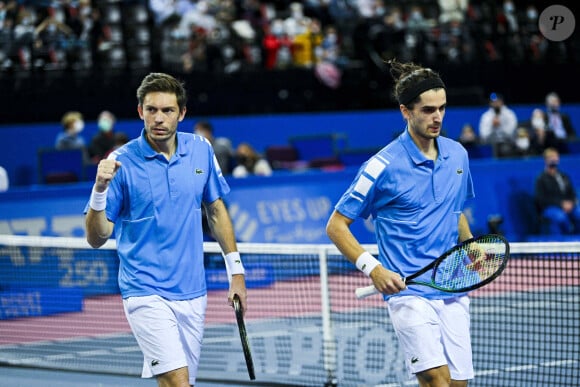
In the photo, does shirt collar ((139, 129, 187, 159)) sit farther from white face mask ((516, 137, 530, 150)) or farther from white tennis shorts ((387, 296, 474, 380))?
white face mask ((516, 137, 530, 150))

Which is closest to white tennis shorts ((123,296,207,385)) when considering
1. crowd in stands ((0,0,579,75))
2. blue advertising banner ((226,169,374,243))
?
blue advertising banner ((226,169,374,243))

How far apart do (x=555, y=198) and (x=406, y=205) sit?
11205 mm

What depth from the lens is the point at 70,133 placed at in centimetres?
1589

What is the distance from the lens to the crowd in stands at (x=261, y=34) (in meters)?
17.8

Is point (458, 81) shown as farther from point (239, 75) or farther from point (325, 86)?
point (239, 75)

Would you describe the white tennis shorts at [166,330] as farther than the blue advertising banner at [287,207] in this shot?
No

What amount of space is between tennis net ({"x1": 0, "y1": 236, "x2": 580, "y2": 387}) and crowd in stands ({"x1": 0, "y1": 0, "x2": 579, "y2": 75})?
6357 millimetres

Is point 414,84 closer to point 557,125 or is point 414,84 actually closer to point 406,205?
point 406,205

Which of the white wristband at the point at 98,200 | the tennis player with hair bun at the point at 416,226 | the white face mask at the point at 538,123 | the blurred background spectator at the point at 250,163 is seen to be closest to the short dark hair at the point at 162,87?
the white wristband at the point at 98,200

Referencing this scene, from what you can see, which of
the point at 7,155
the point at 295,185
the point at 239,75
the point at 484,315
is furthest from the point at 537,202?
the point at 7,155

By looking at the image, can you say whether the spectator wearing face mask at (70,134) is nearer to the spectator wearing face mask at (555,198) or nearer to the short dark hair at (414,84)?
the spectator wearing face mask at (555,198)

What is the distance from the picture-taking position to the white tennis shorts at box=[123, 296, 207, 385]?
18.3 ft

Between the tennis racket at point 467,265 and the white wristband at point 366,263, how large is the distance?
111mm

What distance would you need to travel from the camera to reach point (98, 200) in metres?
5.38
